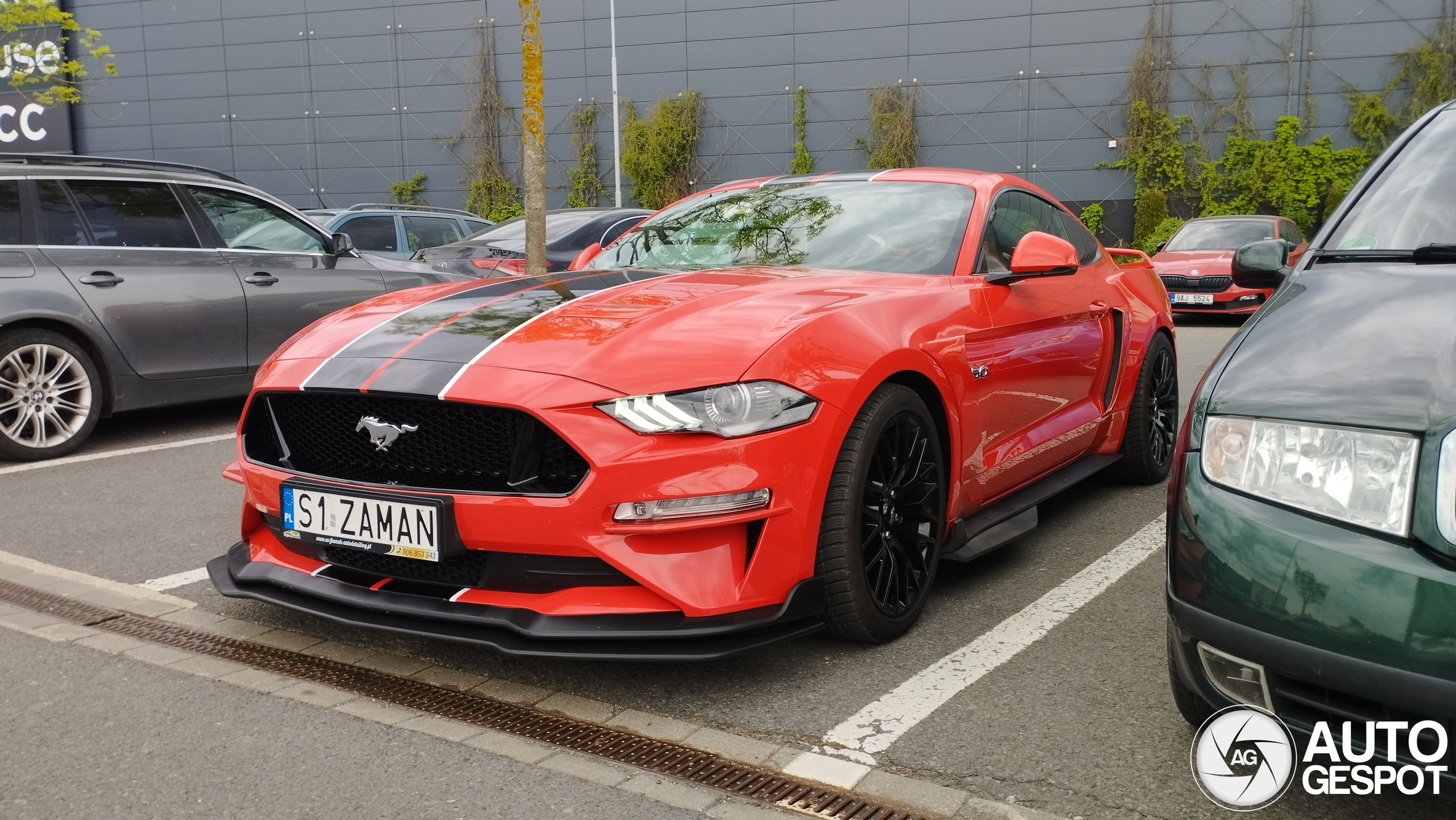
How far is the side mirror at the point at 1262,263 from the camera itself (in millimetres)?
3365

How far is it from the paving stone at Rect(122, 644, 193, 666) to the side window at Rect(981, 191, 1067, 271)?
2836mm

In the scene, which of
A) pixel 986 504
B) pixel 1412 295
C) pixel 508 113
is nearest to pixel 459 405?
pixel 986 504

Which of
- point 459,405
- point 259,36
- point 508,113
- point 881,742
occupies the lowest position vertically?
point 881,742

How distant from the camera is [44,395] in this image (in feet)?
20.5

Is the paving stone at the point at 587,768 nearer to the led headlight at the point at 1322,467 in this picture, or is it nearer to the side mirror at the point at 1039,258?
the led headlight at the point at 1322,467

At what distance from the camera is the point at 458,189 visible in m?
29.6

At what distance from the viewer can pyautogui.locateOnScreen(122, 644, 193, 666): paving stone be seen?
10.9ft

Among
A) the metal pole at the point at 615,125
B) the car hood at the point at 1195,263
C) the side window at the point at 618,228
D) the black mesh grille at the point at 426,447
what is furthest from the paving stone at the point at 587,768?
the metal pole at the point at 615,125

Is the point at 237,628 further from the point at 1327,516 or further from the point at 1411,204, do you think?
the point at 1411,204

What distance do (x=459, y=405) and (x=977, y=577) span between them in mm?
1984

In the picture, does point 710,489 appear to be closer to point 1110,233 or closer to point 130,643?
point 130,643

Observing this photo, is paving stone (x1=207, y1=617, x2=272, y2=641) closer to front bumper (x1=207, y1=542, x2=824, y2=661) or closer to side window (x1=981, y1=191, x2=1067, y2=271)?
front bumper (x1=207, y1=542, x2=824, y2=661)

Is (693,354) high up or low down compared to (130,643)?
up
